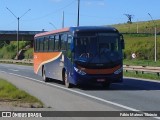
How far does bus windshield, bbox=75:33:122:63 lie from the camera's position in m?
23.1

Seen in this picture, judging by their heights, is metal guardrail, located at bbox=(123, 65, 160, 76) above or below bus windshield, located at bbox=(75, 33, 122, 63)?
below

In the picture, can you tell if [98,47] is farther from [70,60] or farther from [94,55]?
[70,60]

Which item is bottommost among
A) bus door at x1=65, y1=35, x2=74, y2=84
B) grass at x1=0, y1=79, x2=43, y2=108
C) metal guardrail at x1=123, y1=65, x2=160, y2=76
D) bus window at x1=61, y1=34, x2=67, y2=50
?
grass at x1=0, y1=79, x2=43, y2=108

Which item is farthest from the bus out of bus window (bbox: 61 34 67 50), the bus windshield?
bus window (bbox: 61 34 67 50)

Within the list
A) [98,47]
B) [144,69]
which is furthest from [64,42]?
[144,69]

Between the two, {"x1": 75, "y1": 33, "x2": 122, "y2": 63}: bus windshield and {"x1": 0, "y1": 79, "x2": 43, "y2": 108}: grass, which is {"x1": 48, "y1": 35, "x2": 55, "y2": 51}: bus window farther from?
{"x1": 0, "y1": 79, "x2": 43, "y2": 108}: grass

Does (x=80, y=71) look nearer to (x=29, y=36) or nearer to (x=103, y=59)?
(x=103, y=59)

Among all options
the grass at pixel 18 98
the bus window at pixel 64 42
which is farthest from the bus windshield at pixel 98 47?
the grass at pixel 18 98

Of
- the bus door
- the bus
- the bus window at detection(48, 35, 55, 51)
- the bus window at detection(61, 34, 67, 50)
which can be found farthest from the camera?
the bus window at detection(48, 35, 55, 51)

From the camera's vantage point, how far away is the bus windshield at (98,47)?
23.1 metres

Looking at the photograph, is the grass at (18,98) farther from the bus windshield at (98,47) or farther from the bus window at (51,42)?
the bus window at (51,42)

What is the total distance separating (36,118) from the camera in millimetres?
12477

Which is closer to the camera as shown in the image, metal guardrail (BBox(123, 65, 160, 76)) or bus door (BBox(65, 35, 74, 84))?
bus door (BBox(65, 35, 74, 84))

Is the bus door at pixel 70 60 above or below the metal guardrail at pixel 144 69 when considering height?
above
